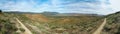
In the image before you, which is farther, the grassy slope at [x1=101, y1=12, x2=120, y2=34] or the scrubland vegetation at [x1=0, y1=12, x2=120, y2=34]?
the scrubland vegetation at [x1=0, y1=12, x2=120, y2=34]

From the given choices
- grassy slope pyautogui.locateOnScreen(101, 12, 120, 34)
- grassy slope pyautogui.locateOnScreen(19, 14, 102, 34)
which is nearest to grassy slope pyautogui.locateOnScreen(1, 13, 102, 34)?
grassy slope pyautogui.locateOnScreen(19, 14, 102, 34)

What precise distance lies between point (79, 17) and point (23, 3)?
84.0 inches

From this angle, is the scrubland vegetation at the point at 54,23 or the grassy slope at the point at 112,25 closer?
the grassy slope at the point at 112,25

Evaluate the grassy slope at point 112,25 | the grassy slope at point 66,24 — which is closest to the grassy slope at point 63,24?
the grassy slope at point 66,24

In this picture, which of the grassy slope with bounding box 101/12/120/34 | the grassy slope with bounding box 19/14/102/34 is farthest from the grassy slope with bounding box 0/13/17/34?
the grassy slope with bounding box 101/12/120/34

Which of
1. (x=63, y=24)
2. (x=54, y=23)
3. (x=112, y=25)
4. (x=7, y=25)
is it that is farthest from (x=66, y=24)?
(x=7, y=25)

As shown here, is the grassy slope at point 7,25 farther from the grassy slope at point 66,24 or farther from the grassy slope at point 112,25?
the grassy slope at point 112,25

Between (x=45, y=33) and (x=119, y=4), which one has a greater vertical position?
(x=119, y=4)

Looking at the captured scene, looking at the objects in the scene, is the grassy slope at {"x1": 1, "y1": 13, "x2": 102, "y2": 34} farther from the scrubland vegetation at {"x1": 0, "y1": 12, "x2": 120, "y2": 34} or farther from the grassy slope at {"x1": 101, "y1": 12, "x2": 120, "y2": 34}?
the grassy slope at {"x1": 101, "y1": 12, "x2": 120, "y2": 34}

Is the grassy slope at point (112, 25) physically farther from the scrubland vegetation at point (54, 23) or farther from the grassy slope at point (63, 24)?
the grassy slope at point (63, 24)

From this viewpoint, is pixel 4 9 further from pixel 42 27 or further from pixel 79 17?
pixel 79 17

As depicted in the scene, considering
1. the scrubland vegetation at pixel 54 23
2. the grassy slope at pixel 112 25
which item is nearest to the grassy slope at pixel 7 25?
the scrubland vegetation at pixel 54 23

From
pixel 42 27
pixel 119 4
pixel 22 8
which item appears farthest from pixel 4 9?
pixel 119 4

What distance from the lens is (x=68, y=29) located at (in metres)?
11.3
